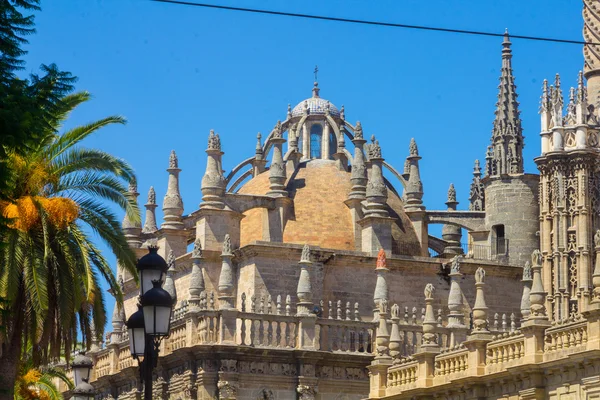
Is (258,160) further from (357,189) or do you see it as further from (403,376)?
(403,376)

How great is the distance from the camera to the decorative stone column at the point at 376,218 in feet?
156

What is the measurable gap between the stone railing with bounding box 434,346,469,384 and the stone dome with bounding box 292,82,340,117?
22448mm

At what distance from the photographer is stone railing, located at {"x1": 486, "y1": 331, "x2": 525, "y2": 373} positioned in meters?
31.5

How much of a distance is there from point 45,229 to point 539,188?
27.4 metres

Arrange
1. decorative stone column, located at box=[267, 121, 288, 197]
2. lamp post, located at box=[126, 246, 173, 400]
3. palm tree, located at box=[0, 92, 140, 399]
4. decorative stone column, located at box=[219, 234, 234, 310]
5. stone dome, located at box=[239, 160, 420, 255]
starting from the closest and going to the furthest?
lamp post, located at box=[126, 246, 173, 400] → palm tree, located at box=[0, 92, 140, 399] → decorative stone column, located at box=[219, 234, 234, 310] → decorative stone column, located at box=[267, 121, 288, 197] → stone dome, located at box=[239, 160, 420, 255]

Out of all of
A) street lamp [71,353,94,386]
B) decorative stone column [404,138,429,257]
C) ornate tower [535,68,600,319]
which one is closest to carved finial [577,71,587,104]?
ornate tower [535,68,600,319]

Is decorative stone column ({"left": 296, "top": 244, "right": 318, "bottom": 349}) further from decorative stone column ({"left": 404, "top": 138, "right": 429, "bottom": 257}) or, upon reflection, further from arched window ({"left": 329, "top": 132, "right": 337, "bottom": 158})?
arched window ({"left": 329, "top": 132, "right": 337, "bottom": 158})

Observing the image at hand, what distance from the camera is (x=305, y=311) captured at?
142 feet

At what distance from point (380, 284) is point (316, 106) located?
1515cm

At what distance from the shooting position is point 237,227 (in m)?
47.7

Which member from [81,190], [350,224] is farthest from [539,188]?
[81,190]

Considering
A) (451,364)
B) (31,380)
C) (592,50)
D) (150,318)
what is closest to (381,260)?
(451,364)

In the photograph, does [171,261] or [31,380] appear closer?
[31,380]

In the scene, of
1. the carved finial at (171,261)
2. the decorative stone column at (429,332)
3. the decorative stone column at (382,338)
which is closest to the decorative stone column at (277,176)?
the carved finial at (171,261)
